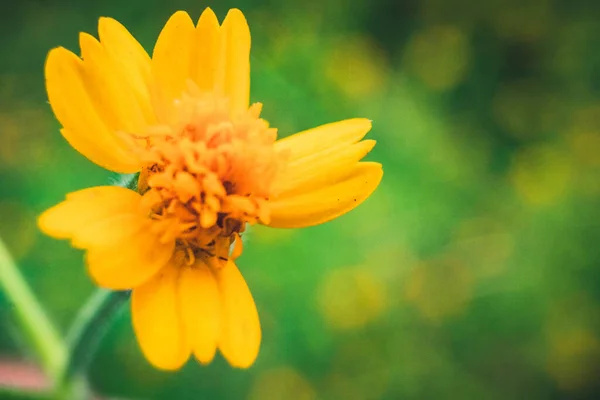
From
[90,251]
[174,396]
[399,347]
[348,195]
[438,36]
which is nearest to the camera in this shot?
[90,251]

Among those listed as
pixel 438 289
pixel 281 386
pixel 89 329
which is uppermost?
pixel 89 329

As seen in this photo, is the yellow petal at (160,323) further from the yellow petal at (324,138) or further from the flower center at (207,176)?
the yellow petal at (324,138)

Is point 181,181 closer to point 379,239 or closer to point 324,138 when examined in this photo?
point 324,138

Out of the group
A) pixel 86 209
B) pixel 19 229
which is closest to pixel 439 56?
pixel 19 229

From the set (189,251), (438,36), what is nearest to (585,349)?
(438,36)

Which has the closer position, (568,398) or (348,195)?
(348,195)

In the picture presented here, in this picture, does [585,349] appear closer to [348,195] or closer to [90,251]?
[348,195]

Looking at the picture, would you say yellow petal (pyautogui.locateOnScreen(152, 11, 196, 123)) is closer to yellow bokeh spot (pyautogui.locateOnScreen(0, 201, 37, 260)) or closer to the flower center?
the flower center
